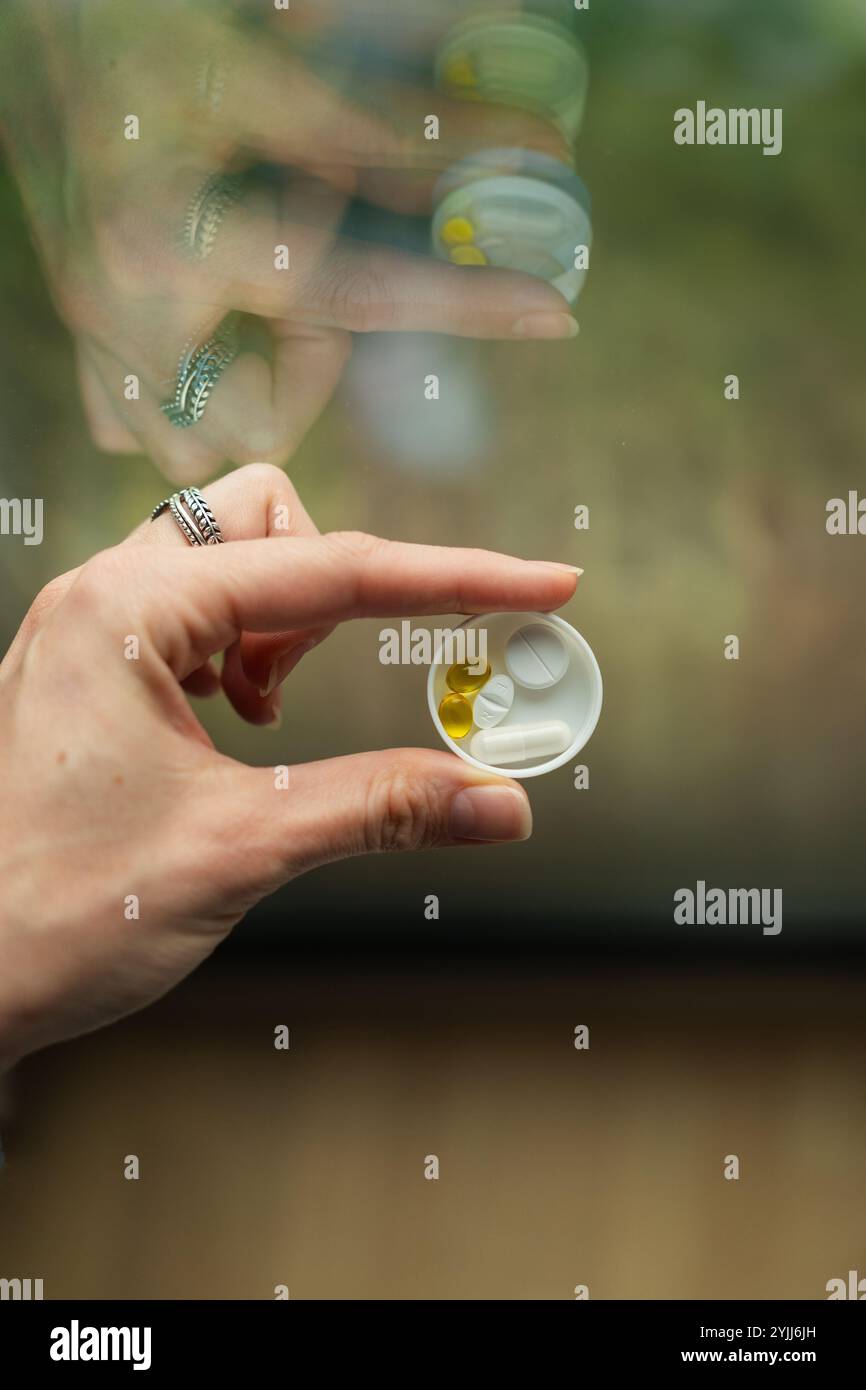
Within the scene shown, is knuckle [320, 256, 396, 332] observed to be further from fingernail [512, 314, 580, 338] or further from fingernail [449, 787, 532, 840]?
fingernail [449, 787, 532, 840]

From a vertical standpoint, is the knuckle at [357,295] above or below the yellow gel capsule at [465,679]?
above

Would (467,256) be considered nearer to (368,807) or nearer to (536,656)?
(536,656)

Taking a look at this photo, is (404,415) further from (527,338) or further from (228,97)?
(228,97)

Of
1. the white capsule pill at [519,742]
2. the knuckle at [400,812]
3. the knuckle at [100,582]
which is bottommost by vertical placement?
the knuckle at [400,812]

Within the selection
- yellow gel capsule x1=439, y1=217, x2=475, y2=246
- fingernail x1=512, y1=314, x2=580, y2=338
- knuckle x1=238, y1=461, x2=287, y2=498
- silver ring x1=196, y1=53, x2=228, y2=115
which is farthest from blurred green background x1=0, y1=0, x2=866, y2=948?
knuckle x1=238, y1=461, x2=287, y2=498

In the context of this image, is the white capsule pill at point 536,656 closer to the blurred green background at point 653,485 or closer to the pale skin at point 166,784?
the pale skin at point 166,784

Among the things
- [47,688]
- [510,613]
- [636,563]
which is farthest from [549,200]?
[47,688]

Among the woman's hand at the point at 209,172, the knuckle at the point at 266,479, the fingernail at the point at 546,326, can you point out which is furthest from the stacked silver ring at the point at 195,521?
the fingernail at the point at 546,326
